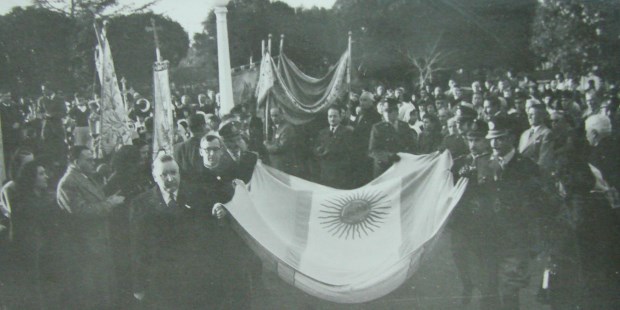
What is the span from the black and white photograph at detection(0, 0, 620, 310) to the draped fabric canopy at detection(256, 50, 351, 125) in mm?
66

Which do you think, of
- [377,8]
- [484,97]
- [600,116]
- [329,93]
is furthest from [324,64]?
[600,116]

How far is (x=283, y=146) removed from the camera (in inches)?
205

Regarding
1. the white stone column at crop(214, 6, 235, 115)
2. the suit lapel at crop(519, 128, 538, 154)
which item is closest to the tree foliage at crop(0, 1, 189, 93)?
the white stone column at crop(214, 6, 235, 115)

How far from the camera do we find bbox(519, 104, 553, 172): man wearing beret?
4645 mm

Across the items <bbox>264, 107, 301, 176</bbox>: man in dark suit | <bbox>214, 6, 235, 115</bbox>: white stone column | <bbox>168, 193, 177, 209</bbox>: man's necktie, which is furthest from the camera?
<bbox>264, 107, 301, 176</bbox>: man in dark suit

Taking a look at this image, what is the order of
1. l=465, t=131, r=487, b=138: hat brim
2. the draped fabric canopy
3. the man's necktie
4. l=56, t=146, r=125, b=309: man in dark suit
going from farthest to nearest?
the draped fabric canopy, l=465, t=131, r=487, b=138: hat brim, l=56, t=146, r=125, b=309: man in dark suit, the man's necktie

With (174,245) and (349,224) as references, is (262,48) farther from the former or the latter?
(174,245)

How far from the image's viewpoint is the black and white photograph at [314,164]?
450cm

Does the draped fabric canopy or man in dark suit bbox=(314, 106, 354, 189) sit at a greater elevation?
the draped fabric canopy

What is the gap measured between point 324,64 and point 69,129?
2247 millimetres

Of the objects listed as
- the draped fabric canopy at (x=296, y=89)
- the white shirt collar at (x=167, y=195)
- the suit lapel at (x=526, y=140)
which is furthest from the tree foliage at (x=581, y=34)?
the white shirt collar at (x=167, y=195)

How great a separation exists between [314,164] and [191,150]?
1.08m

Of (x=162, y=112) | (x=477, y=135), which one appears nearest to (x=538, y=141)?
(x=477, y=135)

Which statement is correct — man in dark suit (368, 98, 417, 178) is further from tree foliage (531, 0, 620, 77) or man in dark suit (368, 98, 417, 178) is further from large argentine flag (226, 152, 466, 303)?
tree foliage (531, 0, 620, 77)
